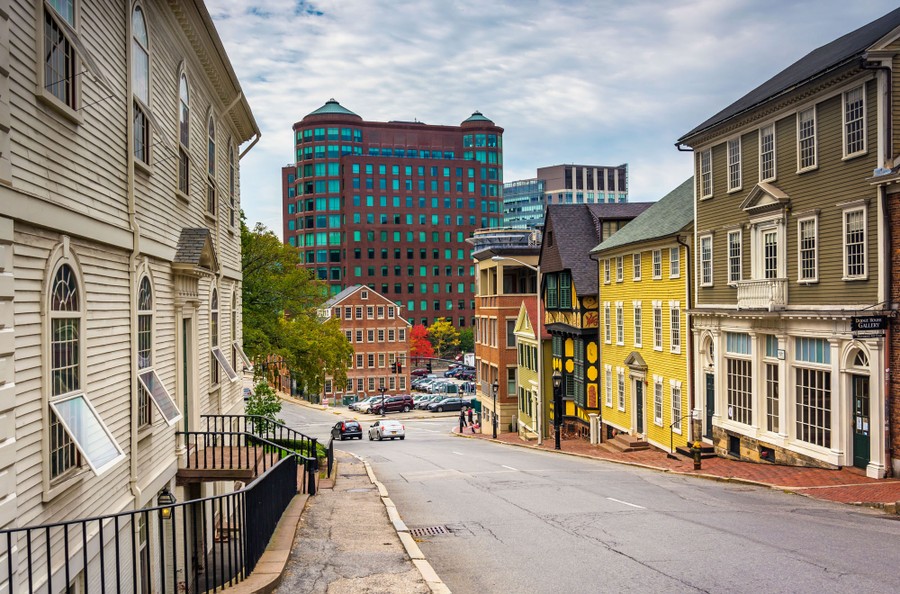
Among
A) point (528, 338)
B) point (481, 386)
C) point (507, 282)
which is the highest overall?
point (507, 282)

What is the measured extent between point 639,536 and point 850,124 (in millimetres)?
13348

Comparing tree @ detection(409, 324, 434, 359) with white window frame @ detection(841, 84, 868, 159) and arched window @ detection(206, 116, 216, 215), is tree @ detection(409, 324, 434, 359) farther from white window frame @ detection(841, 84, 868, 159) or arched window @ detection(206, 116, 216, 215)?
white window frame @ detection(841, 84, 868, 159)

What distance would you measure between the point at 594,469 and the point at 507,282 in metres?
32.0

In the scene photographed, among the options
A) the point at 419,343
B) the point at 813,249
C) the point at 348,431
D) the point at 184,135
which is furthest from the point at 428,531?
the point at 419,343

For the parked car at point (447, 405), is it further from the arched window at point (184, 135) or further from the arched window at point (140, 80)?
the arched window at point (140, 80)

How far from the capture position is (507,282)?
194ft

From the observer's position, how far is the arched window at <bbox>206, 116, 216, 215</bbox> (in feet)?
63.7

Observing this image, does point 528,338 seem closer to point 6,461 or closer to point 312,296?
point 312,296

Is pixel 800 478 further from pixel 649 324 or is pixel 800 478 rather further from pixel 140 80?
pixel 140 80

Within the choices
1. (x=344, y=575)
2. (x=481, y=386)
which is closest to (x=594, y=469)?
(x=344, y=575)

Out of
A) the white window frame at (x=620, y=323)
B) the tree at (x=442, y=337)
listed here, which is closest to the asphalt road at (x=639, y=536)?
the white window frame at (x=620, y=323)

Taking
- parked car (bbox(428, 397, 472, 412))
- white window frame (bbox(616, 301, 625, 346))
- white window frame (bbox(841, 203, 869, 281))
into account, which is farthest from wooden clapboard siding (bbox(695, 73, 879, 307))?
parked car (bbox(428, 397, 472, 412))

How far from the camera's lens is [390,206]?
132 metres

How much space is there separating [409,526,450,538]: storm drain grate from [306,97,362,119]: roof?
12190 cm
